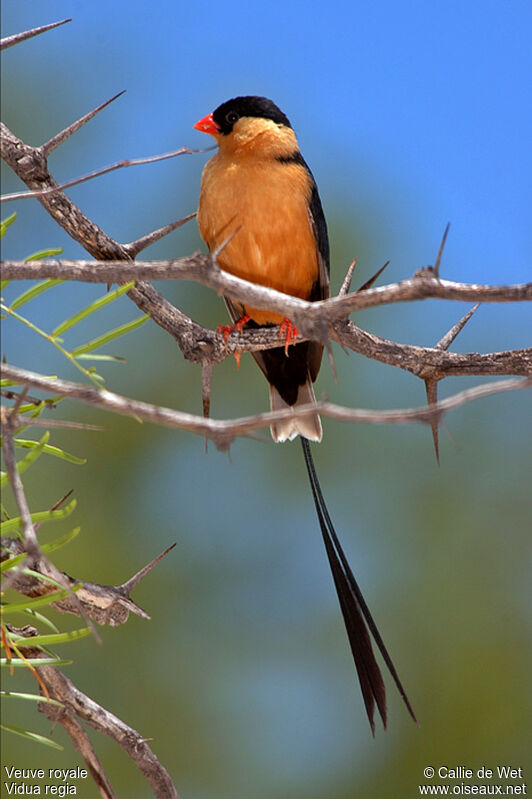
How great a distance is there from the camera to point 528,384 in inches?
22.9

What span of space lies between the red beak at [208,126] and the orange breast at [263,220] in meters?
0.15

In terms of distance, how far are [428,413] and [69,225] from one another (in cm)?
82

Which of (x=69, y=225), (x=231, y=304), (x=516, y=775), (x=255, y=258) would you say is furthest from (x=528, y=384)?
(x=516, y=775)

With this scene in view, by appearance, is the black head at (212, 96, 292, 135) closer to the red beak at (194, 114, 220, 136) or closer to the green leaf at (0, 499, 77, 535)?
the red beak at (194, 114, 220, 136)

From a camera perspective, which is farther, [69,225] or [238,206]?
[238,206]

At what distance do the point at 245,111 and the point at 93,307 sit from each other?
45.5 inches

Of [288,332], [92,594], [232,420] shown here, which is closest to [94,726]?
[92,594]

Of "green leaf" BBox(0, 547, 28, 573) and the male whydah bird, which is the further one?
the male whydah bird

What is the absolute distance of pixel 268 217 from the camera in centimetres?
162

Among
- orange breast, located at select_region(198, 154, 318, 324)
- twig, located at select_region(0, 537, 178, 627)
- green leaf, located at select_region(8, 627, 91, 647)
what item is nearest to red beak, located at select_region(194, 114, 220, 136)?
orange breast, located at select_region(198, 154, 318, 324)

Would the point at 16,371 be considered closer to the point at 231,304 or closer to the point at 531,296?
the point at 531,296

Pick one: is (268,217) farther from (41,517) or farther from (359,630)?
(41,517)

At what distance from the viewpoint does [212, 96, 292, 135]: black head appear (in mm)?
1785

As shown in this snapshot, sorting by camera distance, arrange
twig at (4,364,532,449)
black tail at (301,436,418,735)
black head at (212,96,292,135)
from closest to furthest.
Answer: twig at (4,364,532,449), black tail at (301,436,418,735), black head at (212,96,292,135)
